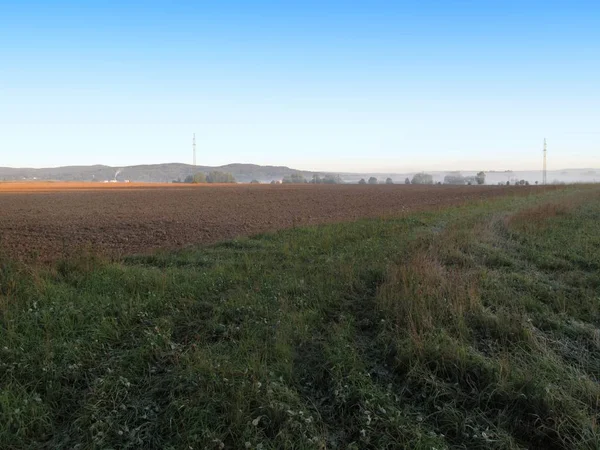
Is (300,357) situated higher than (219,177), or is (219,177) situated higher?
(219,177)

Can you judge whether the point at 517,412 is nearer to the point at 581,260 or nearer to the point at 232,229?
the point at 581,260

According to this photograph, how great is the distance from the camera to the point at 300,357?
466 cm

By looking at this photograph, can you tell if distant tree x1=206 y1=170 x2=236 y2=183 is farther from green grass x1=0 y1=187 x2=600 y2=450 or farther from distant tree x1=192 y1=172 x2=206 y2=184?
green grass x1=0 y1=187 x2=600 y2=450

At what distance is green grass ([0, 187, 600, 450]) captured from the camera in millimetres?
3521

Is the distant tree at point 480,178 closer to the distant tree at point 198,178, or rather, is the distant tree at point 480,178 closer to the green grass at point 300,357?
the distant tree at point 198,178

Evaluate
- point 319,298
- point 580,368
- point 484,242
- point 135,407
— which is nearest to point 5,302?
point 135,407

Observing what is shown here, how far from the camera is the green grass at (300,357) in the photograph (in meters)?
3.52

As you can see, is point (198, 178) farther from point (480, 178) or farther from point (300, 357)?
point (300, 357)

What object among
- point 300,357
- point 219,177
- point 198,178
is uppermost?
point 219,177

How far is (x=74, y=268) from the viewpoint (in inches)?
316

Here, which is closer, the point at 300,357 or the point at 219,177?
the point at 300,357

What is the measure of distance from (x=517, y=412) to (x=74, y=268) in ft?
26.3

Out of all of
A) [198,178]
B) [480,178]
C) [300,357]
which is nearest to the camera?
[300,357]

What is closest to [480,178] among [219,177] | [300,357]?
[219,177]
